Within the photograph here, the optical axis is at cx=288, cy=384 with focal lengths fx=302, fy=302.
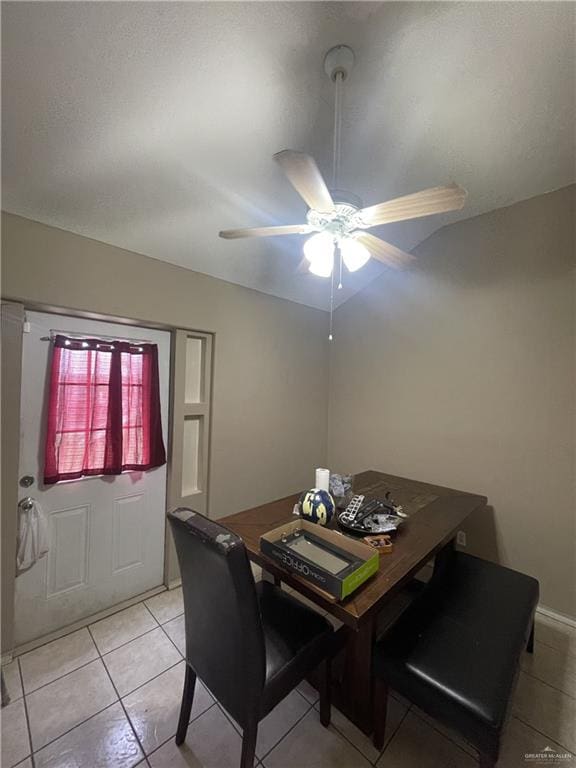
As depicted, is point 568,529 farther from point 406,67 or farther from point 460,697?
point 406,67

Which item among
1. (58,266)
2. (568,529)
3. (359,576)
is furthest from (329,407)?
(58,266)

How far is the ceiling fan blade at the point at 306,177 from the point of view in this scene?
0.92 meters

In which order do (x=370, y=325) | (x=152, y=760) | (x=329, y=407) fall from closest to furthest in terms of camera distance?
(x=152, y=760) → (x=370, y=325) → (x=329, y=407)

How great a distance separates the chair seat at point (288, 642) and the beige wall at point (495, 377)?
5.58ft

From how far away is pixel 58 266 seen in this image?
1.68 metres

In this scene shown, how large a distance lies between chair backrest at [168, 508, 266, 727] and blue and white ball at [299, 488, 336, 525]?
0.60 meters

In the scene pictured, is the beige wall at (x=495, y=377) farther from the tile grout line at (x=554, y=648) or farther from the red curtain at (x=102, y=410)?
the red curtain at (x=102, y=410)

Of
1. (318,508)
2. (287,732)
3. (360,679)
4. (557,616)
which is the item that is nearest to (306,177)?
(318,508)

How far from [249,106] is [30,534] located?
8.06ft

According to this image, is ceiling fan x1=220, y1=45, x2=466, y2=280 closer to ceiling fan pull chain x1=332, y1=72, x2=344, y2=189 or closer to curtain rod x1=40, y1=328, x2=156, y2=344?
ceiling fan pull chain x1=332, y1=72, x2=344, y2=189

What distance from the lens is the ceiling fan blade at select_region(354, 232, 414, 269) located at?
4.43 ft

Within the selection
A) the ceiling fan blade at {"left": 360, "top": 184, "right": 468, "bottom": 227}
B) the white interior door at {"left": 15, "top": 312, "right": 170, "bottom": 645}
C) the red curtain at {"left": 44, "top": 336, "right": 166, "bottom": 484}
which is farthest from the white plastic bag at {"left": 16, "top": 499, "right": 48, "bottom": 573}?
the ceiling fan blade at {"left": 360, "top": 184, "right": 468, "bottom": 227}

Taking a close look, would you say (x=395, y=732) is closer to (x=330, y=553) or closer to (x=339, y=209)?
(x=330, y=553)

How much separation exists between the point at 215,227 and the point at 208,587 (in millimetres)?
1987
